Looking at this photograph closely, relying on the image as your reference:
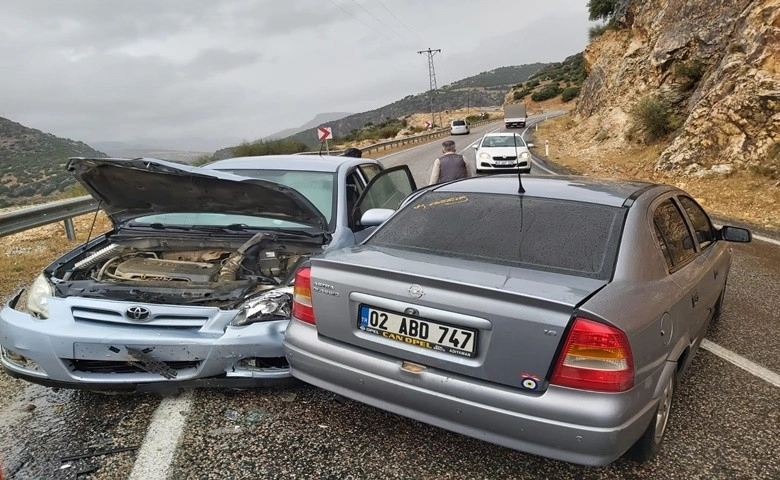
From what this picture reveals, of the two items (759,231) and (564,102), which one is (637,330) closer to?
(759,231)

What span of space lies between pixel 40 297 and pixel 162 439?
123 centimetres

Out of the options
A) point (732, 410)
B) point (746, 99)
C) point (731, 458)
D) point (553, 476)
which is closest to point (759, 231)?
point (746, 99)

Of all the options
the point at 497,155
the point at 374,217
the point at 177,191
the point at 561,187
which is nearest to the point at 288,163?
the point at 177,191

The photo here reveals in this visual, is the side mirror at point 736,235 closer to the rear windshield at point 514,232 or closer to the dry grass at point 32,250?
the rear windshield at point 514,232

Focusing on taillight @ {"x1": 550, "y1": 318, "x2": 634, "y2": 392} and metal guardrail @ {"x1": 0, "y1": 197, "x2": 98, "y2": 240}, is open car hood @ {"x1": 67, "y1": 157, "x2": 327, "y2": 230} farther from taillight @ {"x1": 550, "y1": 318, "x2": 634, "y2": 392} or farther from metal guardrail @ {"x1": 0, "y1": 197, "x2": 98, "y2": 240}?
taillight @ {"x1": 550, "y1": 318, "x2": 634, "y2": 392}

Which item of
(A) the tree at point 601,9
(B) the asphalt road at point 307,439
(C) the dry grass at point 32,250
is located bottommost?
(B) the asphalt road at point 307,439

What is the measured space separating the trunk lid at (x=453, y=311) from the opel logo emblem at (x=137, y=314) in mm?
1004

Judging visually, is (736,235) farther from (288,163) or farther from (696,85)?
(696,85)

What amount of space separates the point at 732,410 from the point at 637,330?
1441mm

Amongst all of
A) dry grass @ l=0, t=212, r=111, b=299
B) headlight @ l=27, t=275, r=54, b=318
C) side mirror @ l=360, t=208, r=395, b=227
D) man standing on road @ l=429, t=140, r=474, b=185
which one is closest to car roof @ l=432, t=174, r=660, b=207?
side mirror @ l=360, t=208, r=395, b=227

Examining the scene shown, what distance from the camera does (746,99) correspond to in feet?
39.3

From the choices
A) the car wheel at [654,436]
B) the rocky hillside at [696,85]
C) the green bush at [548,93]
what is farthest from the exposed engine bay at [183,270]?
the green bush at [548,93]

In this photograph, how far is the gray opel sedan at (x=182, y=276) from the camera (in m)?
2.87

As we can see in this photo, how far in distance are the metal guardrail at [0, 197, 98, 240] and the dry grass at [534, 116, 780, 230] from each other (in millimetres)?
10515
